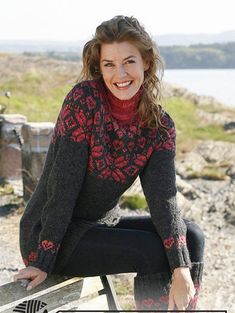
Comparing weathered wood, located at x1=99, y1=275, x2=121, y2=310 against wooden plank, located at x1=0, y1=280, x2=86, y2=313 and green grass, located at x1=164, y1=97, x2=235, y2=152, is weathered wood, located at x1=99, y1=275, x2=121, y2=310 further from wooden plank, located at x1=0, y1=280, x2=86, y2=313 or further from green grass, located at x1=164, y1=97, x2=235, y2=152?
green grass, located at x1=164, y1=97, x2=235, y2=152

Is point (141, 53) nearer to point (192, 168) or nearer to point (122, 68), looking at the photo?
point (122, 68)

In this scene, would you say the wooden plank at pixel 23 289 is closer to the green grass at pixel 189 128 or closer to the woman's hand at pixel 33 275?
the woman's hand at pixel 33 275

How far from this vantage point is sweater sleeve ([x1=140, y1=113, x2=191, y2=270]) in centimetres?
215

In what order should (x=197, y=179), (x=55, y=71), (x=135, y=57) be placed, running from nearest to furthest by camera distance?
(x=135, y=57) → (x=197, y=179) → (x=55, y=71)

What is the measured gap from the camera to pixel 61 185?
214cm

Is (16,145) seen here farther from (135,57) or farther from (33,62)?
(33,62)

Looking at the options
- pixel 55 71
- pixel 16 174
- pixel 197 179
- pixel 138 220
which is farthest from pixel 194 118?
pixel 138 220

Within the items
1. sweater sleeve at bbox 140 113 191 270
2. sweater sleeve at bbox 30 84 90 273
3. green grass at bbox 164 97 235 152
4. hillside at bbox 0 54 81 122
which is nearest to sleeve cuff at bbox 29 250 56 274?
sweater sleeve at bbox 30 84 90 273

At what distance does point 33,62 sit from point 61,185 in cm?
2273

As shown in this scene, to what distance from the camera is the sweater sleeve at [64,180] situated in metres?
2.13

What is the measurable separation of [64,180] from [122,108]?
1.27ft

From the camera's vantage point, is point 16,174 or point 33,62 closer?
point 16,174

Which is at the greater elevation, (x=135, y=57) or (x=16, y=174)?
(x=135, y=57)

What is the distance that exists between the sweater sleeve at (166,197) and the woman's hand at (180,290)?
0.11 ft
